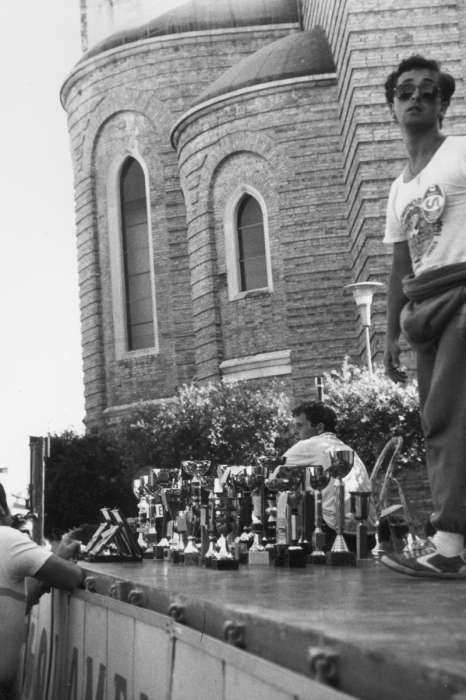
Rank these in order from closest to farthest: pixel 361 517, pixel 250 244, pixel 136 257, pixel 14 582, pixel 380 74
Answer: pixel 14 582 < pixel 361 517 < pixel 380 74 < pixel 250 244 < pixel 136 257

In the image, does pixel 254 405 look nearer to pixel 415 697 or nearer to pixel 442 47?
pixel 442 47

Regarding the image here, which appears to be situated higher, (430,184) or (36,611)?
(430,184)

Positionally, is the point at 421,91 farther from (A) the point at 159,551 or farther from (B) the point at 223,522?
(A) the point at 159,551

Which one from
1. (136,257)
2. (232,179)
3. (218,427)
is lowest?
(218,427)

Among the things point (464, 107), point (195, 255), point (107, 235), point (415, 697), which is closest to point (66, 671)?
point (415, 697)

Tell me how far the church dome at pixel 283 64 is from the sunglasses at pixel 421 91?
24.3m

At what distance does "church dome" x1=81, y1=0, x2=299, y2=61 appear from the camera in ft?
119

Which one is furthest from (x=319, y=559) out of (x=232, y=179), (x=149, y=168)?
(x=149, y=168)

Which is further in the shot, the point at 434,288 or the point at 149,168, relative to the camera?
the point at 149,168

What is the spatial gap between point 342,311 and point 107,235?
11.5 meters

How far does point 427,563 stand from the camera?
396 cm

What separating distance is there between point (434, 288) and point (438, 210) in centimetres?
30

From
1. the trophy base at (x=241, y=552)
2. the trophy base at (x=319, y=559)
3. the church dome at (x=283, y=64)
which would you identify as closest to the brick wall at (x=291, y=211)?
the church dome at (x=283, y=64)

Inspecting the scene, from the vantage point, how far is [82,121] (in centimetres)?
3788
